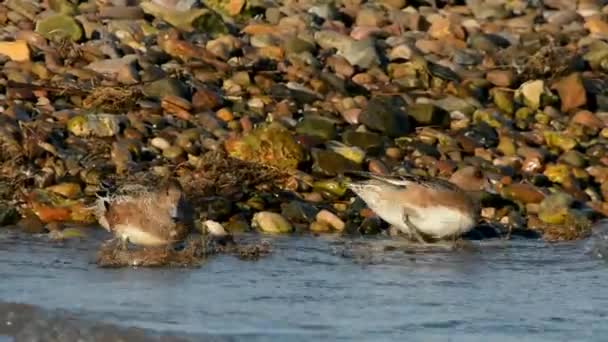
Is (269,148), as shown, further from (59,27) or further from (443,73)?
(59,27)

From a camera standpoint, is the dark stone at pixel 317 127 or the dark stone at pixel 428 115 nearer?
the dark stone at pixel 317 127

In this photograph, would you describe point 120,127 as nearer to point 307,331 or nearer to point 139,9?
point 139,9

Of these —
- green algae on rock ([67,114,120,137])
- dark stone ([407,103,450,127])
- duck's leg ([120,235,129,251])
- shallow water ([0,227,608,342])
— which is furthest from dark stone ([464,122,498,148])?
duck's leg ([120,235,129,251])

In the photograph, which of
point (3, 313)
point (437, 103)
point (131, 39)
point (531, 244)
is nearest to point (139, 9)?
point (131, 39)

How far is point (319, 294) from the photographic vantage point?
9.76 metres

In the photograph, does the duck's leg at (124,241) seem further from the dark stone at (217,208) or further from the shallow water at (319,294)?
the dark stone at (217,208)

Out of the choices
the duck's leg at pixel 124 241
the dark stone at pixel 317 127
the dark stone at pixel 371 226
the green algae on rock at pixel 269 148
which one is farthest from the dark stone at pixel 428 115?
the duck's leg at pixel 124 241

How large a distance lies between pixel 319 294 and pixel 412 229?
261cm

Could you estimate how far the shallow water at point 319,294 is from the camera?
339 inches

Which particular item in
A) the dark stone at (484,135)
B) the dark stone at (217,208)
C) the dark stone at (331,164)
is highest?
the dark stone at (484,135)

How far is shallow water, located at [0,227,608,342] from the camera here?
8.61 m

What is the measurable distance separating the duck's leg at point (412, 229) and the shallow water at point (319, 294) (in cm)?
32

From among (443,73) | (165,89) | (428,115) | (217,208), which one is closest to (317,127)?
(428,115)

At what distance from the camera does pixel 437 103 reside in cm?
1459
